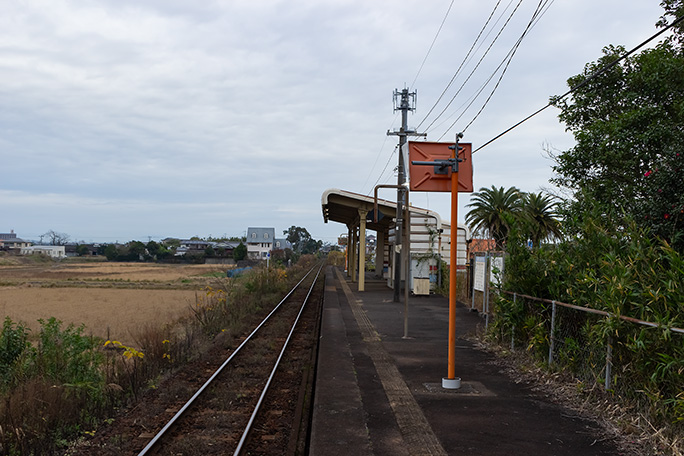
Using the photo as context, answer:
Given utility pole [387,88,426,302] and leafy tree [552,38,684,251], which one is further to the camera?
utility pole [387,88,426,302]

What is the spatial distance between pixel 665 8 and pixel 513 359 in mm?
9472

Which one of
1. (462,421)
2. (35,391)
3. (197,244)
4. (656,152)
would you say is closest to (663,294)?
(462,421)

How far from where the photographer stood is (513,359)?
9461mm

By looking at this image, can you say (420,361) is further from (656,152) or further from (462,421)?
(656,152)

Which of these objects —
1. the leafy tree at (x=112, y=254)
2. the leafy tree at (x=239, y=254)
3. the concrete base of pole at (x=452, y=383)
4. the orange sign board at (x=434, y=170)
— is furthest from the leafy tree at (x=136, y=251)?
the concrete base of pole at (x=452, y=383)

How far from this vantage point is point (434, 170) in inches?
308

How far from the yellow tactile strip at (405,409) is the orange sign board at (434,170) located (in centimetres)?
269

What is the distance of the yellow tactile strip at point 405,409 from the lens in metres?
5.33

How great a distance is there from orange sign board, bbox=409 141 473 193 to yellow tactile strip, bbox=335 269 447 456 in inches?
106

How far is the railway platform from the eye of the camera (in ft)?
17.6

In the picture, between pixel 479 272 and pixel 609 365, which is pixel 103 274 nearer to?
pixel 479 272

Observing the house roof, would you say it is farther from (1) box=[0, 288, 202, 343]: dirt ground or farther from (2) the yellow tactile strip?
(2) the yellow tactile strip

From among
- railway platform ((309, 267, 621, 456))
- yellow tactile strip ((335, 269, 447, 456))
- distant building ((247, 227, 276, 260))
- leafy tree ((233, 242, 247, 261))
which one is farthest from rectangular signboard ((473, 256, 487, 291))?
distant building ((247, 227, 276, 260))

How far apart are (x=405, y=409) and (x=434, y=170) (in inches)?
125
